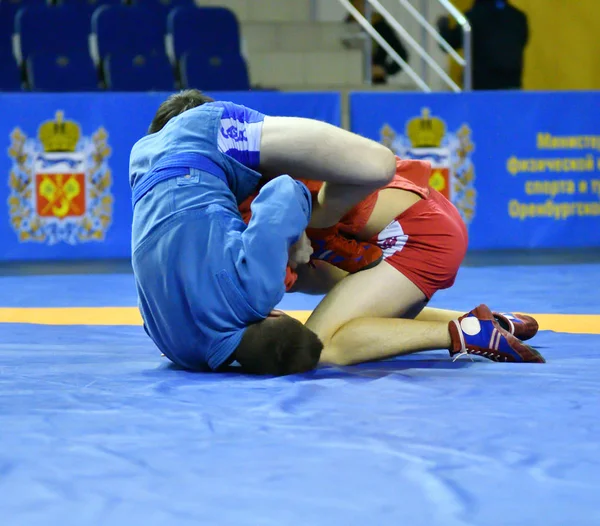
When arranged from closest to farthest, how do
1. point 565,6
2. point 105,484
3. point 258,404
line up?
1. point 105,484
2. point 258,404
3. point 565,6

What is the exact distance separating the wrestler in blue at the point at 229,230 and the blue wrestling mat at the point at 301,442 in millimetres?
111

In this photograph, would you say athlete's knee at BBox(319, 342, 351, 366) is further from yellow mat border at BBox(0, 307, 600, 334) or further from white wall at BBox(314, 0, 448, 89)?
white wall at BBox(314, 0, 448, 89)

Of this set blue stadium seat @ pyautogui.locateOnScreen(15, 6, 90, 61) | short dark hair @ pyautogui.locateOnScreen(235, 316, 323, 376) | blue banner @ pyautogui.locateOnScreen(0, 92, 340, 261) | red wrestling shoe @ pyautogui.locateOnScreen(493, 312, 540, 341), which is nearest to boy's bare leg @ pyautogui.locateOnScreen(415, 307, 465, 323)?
red wrestling shoe @ pyautogui.locateOnScreen(493, 312, 540, 341)

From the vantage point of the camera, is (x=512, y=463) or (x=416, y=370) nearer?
(x=512, y=463)

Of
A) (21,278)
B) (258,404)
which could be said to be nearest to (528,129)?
(21,278)

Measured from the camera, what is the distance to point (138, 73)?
26.7ft

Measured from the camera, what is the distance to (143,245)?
2811 mm

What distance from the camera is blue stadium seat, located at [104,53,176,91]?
8.05 meters

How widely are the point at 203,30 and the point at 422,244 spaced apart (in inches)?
223

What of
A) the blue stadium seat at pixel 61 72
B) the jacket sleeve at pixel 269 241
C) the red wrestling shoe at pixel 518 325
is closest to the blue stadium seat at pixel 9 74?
the blue stadium seat at pixel 61 72

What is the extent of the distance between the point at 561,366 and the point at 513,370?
0.16 metres

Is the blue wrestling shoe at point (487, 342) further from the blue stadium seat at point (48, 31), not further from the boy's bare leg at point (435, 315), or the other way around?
the blue stadium seat at point (48, 31)

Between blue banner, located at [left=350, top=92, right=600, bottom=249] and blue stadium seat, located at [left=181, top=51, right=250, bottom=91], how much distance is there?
1666mm

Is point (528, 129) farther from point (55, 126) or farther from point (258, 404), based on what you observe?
point (258, 404)
